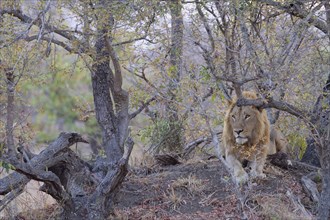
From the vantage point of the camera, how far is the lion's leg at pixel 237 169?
8.37 meters

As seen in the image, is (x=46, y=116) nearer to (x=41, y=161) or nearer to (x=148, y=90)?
(x=148, y=90)

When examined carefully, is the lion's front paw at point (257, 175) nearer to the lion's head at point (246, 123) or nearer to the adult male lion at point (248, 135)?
the adult male lion at point (248, 135)

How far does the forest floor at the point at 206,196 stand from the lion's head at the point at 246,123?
523mm

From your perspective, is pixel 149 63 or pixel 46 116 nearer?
pixel 149 63

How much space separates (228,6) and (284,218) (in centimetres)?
240

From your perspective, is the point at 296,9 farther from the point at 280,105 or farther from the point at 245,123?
the point at 245,123

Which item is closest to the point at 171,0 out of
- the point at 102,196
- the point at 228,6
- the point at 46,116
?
the point at 228,6

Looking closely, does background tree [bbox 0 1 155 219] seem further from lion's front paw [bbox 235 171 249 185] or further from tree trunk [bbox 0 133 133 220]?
lion's front paw [bbox 235 171 249 185]

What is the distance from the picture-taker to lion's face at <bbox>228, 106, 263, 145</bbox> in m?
8.56

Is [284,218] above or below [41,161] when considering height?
below

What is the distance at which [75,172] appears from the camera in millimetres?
8344

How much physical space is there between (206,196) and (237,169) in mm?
531

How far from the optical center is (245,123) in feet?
28.2

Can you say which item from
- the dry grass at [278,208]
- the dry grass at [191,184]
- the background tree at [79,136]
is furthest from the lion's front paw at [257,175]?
the background tree at [79,136]
